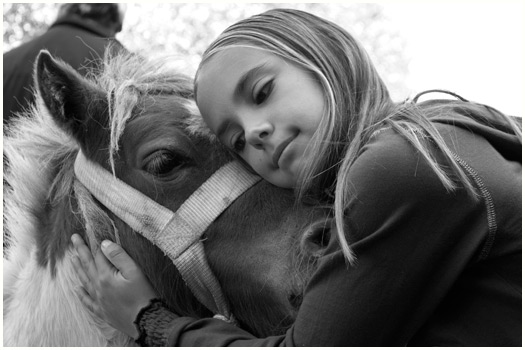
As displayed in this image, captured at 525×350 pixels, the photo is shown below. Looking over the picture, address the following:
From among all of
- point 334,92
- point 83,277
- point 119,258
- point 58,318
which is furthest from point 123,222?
point 334,92

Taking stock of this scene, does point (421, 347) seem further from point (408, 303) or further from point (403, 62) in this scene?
point (403, 62)

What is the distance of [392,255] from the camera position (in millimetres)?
1555

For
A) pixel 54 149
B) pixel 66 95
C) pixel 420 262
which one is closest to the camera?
pixel 420 262

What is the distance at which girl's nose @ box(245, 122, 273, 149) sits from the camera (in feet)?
6.29

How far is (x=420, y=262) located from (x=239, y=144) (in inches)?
30.6

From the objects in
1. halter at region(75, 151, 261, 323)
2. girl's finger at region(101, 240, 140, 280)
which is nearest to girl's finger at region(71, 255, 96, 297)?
girl's finger at region(101, 240, 140, 280)

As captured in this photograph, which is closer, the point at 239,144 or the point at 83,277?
the point at 239,144

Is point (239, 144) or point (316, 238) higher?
point (239, 144)

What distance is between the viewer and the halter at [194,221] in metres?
2.13

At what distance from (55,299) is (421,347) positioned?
1.36 m

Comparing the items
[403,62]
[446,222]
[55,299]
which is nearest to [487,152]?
[446,222]

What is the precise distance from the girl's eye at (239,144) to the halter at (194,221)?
0.13 m

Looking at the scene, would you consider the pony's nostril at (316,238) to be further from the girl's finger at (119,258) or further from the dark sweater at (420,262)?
the girl's finger at (119,258)

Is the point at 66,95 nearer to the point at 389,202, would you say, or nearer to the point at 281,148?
the point at 281,148
